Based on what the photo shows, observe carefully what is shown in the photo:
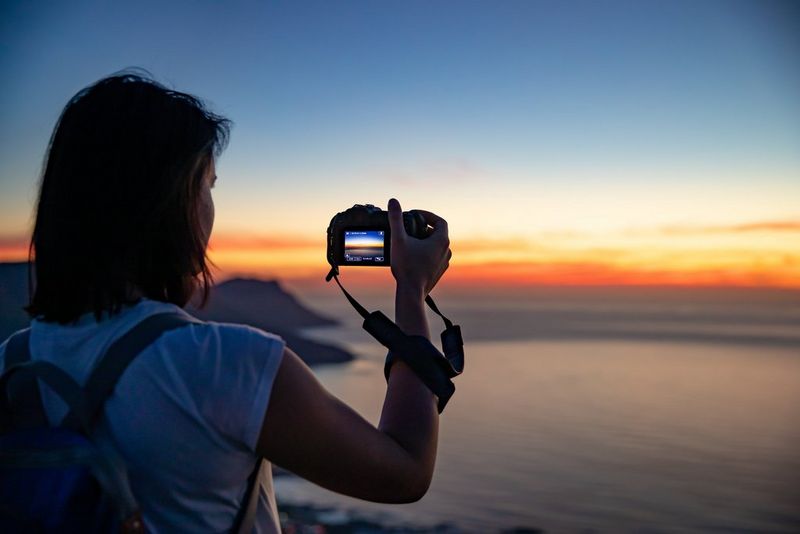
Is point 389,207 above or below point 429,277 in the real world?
above

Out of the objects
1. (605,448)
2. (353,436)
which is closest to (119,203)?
(353,436)

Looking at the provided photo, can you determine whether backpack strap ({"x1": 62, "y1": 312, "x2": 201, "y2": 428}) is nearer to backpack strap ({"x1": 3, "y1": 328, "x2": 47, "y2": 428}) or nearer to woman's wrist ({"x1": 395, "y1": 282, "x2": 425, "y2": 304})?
backpack strap ({"x1": 3, "y1": 328, "x2": 47, "y2": 428})

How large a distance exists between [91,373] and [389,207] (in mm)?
677

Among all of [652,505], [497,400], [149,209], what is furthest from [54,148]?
[497,400]

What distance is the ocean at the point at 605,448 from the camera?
26.0 meters

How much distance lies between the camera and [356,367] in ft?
260

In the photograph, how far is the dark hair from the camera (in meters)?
0.95

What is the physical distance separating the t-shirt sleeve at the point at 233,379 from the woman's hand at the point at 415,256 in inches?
17.6

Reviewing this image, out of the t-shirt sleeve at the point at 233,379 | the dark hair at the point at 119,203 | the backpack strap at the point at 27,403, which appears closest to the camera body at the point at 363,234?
the dark hair at the point at 119,203

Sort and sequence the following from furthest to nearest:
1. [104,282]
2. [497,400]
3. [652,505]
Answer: [497,400] → [652,505] → [104,282]

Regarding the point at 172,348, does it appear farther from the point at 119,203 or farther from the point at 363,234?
the point at 363,234

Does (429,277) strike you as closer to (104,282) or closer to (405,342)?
(405,342)

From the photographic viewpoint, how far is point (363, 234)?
1.54 metres

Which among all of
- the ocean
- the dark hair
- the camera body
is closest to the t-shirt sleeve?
the dark hair
